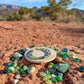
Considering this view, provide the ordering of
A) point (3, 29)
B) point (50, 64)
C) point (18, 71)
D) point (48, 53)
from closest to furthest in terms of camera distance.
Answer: point (18, 71), point (50, 64), point (48, 53), point (3, 29)

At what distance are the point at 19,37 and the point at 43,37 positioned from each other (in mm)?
1171

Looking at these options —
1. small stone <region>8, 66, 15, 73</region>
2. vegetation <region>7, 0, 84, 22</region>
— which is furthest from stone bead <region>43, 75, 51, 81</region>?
vegetation <region>7, 0, 84, 22</region>

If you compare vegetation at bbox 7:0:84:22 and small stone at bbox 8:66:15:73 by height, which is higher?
vegetation at bbox 7:0:84:22

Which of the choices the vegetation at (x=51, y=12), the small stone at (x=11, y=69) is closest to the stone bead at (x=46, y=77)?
the small stone at (x=11, y=69)

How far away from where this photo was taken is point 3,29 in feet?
16.5

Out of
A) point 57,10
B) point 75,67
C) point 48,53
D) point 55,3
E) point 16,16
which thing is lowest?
point 75,67

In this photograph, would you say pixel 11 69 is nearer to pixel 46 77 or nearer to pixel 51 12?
pixel 46 77

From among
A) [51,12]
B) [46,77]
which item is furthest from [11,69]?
[51,12]

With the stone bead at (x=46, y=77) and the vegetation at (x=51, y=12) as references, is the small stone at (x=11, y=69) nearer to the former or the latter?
the stone bead at (x=46, y=77)

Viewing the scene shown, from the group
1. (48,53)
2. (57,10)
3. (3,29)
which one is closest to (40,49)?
(48,53)

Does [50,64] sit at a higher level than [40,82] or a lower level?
higher

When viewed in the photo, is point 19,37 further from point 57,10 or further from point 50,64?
point 57,10

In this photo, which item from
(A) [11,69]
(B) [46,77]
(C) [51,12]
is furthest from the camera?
(C) [51,12]

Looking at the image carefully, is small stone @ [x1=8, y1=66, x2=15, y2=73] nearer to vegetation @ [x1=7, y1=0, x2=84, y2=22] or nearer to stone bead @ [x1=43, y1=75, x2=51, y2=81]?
stone bead @ [x1=43, y1=75, x2=51, y2=81]
